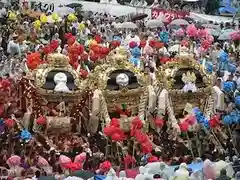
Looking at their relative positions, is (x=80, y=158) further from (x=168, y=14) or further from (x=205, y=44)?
(x=168, y=14)

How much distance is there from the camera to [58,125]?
11531 mm

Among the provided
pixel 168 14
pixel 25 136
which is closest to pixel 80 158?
pixel 25 136

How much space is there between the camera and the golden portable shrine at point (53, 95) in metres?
11.9

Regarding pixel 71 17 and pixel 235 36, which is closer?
pixel 235 36

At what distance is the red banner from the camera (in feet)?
80.1

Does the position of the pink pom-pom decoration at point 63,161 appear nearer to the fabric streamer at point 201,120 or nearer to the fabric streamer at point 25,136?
the fabric streamer at point 25,136

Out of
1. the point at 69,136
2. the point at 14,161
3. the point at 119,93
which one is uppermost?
the point at 119,93

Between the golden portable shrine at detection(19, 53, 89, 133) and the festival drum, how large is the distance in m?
0.04

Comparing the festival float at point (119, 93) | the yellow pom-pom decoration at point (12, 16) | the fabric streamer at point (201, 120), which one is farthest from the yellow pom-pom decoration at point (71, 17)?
the fabric streamer at point (201, 120)

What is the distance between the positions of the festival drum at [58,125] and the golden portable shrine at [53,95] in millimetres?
42

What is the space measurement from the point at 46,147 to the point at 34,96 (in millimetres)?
1172

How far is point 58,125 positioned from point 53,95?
2.19ft

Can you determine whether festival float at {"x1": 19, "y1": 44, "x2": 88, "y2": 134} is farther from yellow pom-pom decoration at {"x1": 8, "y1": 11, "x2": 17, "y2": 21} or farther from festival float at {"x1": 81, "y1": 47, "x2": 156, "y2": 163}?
yellow pom-pom decoration at {"x1": 8, "y1": 11, "x2": 17, "y2": 21}

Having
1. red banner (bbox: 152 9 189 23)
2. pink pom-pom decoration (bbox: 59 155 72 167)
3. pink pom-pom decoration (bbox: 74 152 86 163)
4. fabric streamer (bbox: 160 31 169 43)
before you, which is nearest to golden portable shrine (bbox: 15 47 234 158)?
pink pom-pom decoration (bbox: 74 152 86 163)
